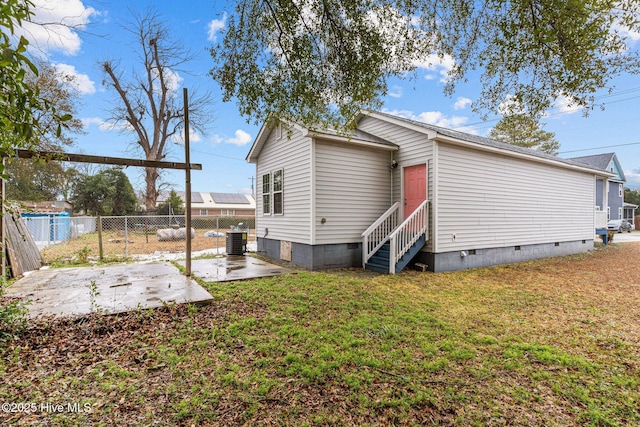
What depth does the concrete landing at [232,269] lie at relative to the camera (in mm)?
6439

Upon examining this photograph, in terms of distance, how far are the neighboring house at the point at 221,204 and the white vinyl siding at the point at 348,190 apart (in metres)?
33.3

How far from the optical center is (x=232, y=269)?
7.32 metres

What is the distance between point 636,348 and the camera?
3332 millimetres

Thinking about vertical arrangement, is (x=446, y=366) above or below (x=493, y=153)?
below

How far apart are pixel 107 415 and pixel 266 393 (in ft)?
3.74

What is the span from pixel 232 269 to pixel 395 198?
4.98m

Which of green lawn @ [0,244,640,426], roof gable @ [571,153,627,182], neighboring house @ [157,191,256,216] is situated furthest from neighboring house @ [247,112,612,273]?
neighboring house @ [157,191,256,216]

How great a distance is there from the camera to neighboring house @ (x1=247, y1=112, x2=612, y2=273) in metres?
7.59

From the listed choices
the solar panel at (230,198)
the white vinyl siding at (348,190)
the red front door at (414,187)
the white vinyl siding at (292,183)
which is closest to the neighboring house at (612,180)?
the red front door at (414,187)

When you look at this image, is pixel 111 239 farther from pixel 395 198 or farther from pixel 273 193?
pixel 395 198

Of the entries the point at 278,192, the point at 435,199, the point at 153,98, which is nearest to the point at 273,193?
the point at 278,192

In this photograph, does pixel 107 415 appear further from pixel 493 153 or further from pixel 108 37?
pixel 493 153

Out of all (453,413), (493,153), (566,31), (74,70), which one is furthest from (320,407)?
(74,70)

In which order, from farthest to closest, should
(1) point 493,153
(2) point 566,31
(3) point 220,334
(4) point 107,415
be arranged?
(1) point 493,153, (3) point 220,334, (2) point 566,31, (4) point 107,415
